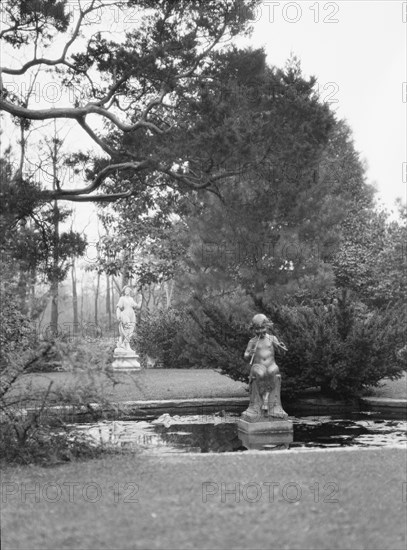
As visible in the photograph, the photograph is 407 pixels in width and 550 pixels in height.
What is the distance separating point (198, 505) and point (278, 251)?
1769 centimetres

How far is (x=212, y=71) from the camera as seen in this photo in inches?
489

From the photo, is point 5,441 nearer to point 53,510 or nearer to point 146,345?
point 53,510

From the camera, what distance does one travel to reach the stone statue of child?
28.8ft

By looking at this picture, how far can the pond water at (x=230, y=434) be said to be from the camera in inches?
322

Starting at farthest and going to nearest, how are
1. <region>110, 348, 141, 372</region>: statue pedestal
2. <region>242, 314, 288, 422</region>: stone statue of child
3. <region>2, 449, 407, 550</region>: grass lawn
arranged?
1. <region>110, 348, 141, 372</region>: statue pedestal
2. <region>242, 314, 288, 422</region>: stone statue of child
3. <region>2, 449, 407, 550</region>: grass lawn

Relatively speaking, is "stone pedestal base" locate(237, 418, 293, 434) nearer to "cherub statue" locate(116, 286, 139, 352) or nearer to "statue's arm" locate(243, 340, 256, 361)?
"statue's arm" locate(243, 340, 256, 361)

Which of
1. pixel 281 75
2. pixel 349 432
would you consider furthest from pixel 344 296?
pixel 281 75

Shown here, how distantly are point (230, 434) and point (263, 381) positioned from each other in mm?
845

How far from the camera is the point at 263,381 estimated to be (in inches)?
345

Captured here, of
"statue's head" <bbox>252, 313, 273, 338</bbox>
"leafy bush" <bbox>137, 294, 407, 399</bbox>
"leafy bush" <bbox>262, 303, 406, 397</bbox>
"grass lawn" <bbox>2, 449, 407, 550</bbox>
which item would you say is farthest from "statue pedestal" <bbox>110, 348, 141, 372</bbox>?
"grass lawn" <bbox>2, 449, 407, 550</bbox>

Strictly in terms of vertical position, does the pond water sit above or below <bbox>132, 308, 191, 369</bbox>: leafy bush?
below

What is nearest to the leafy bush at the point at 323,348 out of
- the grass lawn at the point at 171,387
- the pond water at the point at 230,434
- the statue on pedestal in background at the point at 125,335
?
the grass lawn at the point at 171,387

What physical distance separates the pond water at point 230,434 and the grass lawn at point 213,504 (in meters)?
1.15

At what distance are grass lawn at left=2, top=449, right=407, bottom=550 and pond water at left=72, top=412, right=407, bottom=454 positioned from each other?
1.15 metres
